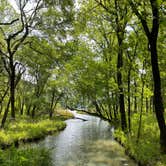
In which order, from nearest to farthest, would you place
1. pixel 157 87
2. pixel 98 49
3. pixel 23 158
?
pixel 23 158
pixel 157 87
pixel 98 49

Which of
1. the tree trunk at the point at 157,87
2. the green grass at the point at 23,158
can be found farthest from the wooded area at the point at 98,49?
the green grass at the point at 23,158

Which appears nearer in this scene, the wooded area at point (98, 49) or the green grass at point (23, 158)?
the green grass at point (23, 158)

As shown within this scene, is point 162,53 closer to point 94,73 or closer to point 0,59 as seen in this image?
point 94,73

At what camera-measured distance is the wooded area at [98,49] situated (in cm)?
1284

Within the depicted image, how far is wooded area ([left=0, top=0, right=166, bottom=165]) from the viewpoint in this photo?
1284cm

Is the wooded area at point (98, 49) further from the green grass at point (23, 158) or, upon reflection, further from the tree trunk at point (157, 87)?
the green grass at point (23, 158)

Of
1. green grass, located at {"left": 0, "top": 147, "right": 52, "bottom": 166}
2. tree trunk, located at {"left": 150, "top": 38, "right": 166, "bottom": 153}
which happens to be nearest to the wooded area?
tree trunk, located at {"left": 150, "top": 38, "right": 166, "bottom": 153}

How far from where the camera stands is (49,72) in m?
41.3

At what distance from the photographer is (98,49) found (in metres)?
31.8

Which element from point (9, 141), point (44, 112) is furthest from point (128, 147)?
point (44, 112)

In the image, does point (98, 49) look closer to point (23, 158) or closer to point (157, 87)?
point (157, 87)

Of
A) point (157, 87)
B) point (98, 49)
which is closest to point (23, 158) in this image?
point (157, 87)

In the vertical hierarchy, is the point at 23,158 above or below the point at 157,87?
below

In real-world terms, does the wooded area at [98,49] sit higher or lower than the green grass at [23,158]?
higher
